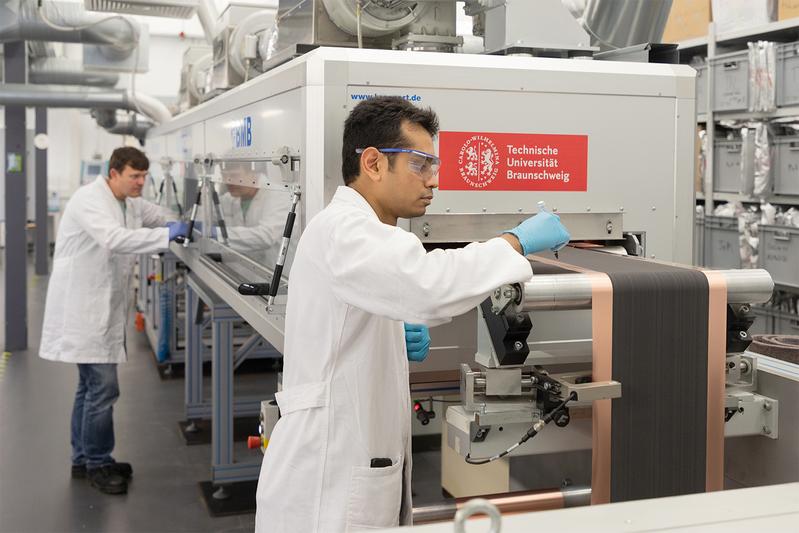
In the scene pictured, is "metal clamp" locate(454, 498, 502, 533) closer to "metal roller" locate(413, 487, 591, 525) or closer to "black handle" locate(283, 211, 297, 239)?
"metal roller" locate(413, 487, 591, 525)

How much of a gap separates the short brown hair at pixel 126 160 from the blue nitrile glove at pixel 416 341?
2.57 meters

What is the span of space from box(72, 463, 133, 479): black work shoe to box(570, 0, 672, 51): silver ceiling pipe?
9.45ft

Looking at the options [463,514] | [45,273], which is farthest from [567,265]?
[45,273]

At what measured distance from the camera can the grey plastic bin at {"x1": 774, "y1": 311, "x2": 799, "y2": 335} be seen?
444 centimetres

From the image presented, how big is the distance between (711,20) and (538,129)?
3143 mm

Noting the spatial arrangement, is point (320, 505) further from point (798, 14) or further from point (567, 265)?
point (798, 14)

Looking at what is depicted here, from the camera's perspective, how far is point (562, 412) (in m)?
1.79

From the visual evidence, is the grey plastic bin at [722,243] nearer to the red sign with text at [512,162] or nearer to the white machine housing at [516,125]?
the white machine housing at [516,125]

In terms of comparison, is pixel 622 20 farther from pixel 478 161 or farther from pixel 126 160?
pixel 126 160

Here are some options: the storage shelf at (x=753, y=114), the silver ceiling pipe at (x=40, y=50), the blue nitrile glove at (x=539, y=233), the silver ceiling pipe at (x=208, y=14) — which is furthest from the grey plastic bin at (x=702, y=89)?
the silver ceiling pipe at (x=40, y=50)

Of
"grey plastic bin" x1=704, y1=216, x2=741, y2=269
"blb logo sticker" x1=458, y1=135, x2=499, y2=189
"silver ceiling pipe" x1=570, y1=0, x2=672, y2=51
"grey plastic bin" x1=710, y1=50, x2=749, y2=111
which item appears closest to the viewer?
"blb logo sticker" x1=458, y1=135, x2=499, y2=189

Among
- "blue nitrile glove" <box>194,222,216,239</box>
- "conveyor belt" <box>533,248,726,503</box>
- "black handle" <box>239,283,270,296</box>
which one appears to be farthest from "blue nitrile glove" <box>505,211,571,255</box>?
"blue nitrile glove" <box>194,222,216,239</box>

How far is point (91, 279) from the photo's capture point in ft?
13.4

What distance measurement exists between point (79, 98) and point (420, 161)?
6.74 meters
